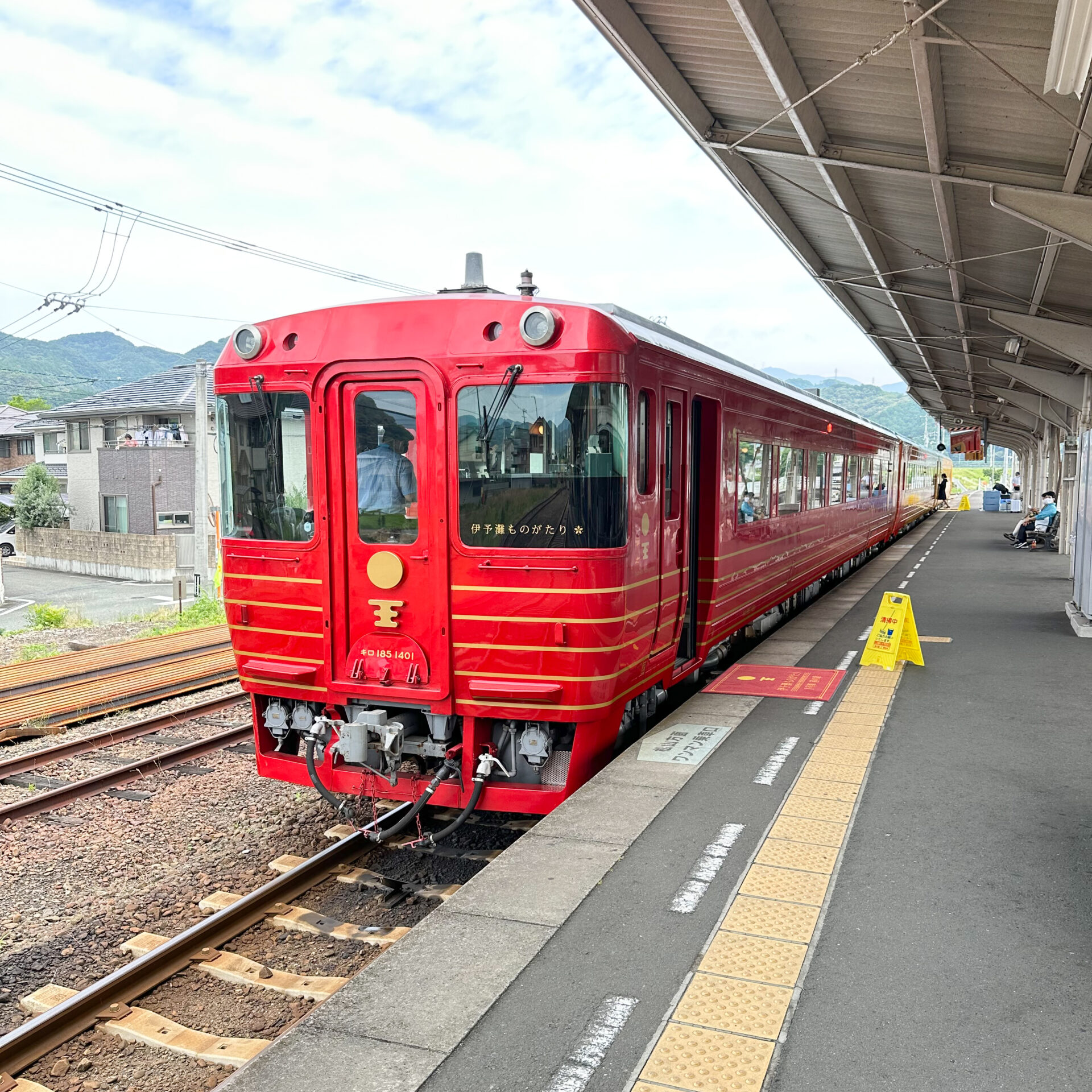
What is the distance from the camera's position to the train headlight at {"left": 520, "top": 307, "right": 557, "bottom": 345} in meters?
5.32

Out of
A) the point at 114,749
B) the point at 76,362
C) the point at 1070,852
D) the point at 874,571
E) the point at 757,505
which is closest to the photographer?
the point at 1070,852

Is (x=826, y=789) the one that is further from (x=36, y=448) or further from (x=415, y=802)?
(x=36, y=448)

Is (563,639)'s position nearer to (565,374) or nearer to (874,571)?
(565,374)

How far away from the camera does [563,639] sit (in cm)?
548

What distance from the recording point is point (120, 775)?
7.42 metres

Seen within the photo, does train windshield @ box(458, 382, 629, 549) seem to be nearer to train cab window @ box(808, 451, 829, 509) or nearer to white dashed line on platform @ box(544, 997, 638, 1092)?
white dashed line on platform @ box(544, 997, 638, 1092)

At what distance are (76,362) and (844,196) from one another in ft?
590

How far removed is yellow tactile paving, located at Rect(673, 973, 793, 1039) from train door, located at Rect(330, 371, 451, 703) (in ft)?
8.17

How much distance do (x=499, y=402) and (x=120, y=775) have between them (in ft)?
14.4

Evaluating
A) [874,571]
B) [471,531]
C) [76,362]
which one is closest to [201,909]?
[471,531]

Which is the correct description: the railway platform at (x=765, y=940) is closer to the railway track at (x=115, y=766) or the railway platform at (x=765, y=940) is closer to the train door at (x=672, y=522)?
the train door at (x=672, y=522)

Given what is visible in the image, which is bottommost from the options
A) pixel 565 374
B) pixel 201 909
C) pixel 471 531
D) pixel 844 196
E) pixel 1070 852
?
pixel 201 909

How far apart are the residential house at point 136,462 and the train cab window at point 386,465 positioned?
1055 inches

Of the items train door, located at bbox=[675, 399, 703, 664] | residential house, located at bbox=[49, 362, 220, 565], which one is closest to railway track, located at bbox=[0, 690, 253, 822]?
train door, located at bbox=[675, 399, 703, 664]
